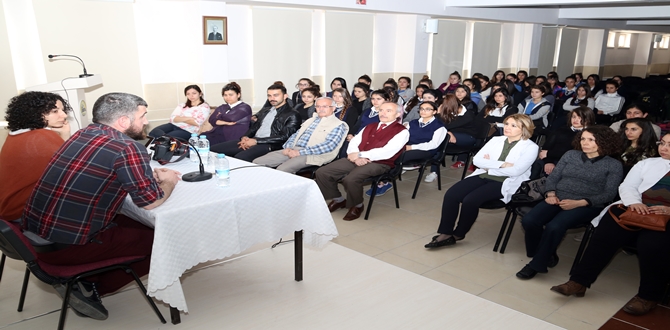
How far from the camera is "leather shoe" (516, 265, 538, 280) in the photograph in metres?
3.21

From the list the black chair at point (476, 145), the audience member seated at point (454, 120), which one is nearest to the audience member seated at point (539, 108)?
the black chair at point (476, 145)

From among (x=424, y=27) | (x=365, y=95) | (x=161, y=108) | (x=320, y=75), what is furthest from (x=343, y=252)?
(x=424, y=27)

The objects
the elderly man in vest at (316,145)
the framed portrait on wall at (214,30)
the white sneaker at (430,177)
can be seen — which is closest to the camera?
the elderly man in vest at (316,145)

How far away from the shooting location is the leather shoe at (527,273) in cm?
321

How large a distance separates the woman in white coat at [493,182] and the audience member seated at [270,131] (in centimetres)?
189

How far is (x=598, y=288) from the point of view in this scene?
311 cm

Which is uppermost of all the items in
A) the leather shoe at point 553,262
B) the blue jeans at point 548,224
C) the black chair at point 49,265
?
the black chair at point 49,265

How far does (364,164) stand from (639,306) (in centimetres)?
229

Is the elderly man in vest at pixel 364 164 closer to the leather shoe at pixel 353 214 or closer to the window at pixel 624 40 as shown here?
the leather shoe at pixel 353 214

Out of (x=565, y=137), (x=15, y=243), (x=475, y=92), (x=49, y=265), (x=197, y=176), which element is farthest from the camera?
(x=475, y=92)

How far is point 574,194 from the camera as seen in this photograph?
3312 millimetres

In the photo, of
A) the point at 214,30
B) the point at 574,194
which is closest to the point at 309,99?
the point at 214,30

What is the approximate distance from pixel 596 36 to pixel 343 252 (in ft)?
47.6

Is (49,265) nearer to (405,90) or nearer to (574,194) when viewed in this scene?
(574,194)
